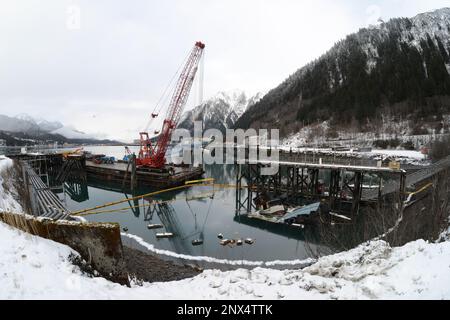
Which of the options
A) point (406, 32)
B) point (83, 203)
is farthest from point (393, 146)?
point (406, 32)

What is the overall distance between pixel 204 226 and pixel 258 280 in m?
14.8

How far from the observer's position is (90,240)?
697 centimetres

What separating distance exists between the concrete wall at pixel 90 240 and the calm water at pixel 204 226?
982cm

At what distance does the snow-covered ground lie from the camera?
5.03 meters

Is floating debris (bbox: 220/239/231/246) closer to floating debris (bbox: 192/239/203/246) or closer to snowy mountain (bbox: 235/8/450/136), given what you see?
floating debris (bbox: 192/239/203/246)

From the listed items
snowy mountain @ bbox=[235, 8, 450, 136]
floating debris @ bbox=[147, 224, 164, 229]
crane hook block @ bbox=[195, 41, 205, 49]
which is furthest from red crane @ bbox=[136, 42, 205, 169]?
snowy mountain @ bbox=[235, 8, 450, 136]

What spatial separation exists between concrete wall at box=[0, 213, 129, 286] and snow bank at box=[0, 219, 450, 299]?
0.92 feet

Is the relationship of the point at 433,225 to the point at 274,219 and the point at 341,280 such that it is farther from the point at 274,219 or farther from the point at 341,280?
the point at 274,219

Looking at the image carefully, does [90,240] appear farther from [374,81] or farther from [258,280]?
[374,81]

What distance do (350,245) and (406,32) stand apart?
134 m

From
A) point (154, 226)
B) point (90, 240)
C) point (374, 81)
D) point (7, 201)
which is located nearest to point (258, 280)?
point (90, 240)

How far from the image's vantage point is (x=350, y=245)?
16.3 meters

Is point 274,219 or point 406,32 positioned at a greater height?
point 406,32

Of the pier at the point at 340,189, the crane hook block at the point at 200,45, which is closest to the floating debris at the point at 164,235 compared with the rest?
the pier at the point at 340,189
